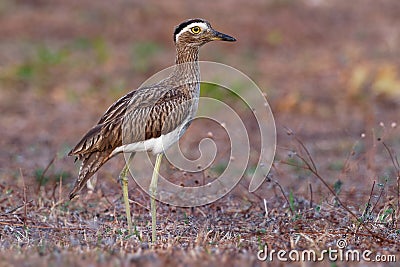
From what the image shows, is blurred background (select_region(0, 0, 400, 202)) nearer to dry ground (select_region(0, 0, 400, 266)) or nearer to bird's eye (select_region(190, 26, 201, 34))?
dry ground (select_region(0, 0, 400, 266))

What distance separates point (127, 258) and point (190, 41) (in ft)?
8.88

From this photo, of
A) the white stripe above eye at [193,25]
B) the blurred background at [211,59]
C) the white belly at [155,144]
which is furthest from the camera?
the blurred background at [211,59]

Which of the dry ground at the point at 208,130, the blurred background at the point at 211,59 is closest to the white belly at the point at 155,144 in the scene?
the dry ground at the point at 208,130

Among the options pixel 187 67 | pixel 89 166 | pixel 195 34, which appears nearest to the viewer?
pixel 89 166

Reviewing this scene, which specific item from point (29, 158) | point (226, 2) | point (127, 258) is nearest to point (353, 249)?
point (127, 258)

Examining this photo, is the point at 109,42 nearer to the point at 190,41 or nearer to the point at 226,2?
the point at 226,2

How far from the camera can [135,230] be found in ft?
18.8

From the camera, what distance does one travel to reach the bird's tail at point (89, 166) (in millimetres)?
5743

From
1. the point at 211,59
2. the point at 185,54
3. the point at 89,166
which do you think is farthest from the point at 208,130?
the point at 89,166

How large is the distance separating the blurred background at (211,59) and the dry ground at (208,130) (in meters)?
0.04

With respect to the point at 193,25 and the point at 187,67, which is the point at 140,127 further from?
the point at 193,25

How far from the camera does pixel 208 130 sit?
11867 millimetres

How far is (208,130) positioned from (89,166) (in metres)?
6.15

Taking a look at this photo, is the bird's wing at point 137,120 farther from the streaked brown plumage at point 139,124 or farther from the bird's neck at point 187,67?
the bird's neck at point 187,67
